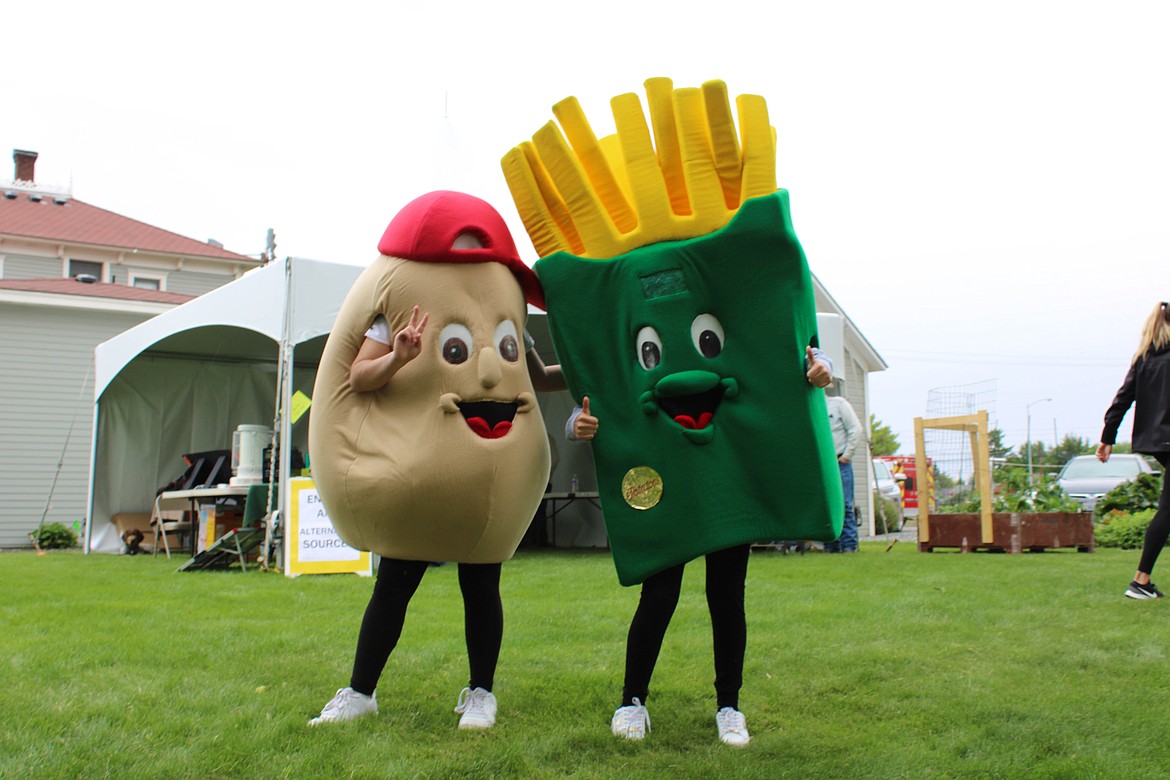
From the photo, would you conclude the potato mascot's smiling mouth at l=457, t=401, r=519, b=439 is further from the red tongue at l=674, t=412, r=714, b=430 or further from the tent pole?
the tent pole

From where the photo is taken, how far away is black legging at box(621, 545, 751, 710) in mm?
3008

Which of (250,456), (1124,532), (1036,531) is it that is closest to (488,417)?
(250,456)

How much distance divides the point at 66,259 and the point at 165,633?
1965cm

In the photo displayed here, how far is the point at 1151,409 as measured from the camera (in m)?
5.34

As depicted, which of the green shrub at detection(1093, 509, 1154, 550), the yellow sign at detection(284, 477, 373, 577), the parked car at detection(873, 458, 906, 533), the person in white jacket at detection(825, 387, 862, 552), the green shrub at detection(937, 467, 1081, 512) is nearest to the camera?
the yellow sign at detection(284, 477, 373, 577)

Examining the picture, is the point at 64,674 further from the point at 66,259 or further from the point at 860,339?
the point at 66,259

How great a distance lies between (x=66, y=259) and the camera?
846 inches

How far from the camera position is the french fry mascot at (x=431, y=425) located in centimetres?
296

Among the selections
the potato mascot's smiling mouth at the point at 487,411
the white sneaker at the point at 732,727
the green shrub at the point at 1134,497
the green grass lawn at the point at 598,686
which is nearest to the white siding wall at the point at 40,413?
the green grass lawn at the point at 598,686

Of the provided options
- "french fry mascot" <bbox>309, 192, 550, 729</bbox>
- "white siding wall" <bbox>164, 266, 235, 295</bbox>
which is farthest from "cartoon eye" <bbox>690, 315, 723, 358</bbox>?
"white siding wall" <bbox>164, 266, 235, 295</bbox>

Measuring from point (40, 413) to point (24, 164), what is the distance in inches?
487

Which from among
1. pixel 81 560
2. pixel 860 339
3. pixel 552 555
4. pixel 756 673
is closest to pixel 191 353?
pixel 81 560

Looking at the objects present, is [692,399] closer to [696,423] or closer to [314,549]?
[696,423]

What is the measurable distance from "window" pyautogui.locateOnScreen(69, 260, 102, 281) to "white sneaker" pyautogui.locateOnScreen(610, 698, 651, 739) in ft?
72.4
